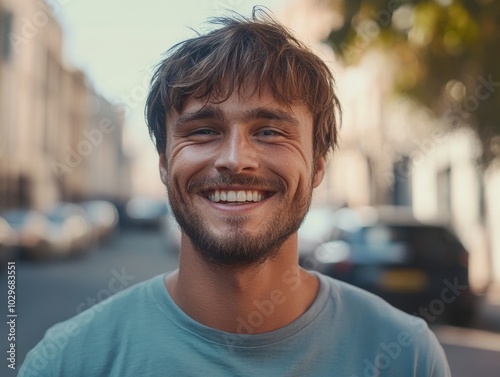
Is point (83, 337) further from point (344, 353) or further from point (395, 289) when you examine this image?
point (395, 289)

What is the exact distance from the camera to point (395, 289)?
9648 mm

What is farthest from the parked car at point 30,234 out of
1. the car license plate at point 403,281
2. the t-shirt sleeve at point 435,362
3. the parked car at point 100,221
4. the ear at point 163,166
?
the t-shirt sleeve at point 435,362

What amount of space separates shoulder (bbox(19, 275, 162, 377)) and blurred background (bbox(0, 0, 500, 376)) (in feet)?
1.81

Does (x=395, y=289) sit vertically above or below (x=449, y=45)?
below

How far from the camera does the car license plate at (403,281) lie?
31.6ft

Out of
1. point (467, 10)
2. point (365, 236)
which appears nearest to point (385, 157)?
point (365, 236)

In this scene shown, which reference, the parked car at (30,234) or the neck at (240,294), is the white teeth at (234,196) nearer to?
the neck at (240,294)

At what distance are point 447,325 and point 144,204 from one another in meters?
33.3

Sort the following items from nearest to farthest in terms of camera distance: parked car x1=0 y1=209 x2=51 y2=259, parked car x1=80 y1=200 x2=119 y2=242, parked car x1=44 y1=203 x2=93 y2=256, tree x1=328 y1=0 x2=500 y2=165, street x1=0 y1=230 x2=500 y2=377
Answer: tree x1=328 y1=0 x2=500 y2=165
street x1=0 y1=230 x2=500 y2=377
parked car x1=0 y1=209 x2=51 y2=259
parked car x1=44 y1=203 x2=93 y2=256
parked car x1=80 y1=200 x2=119 y2=242

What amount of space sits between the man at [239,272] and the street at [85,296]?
92 cm

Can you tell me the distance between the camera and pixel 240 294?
200cm

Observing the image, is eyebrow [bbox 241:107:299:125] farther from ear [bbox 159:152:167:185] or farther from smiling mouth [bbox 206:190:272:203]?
ear [bbox 159:152:167:185]

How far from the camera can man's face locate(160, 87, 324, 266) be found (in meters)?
1.91

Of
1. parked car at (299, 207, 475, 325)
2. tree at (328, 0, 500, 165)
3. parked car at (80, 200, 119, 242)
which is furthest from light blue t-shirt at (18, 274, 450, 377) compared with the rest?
parked car at (80, 200, 119, 242)
